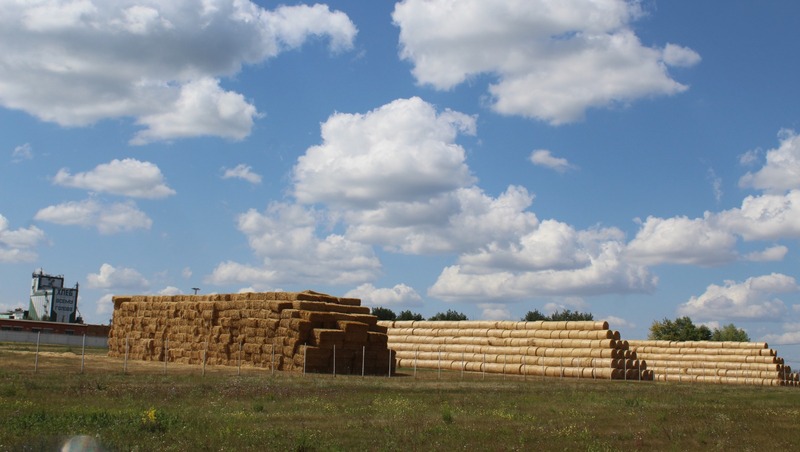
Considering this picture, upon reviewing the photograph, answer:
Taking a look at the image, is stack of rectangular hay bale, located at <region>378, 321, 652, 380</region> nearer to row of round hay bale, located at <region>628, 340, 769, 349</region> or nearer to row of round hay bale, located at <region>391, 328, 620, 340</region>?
row of round hay bale, located at <region>391, 328, 620, 340</region>

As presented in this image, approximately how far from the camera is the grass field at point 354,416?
1561cm

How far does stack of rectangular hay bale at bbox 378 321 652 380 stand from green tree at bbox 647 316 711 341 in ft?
116

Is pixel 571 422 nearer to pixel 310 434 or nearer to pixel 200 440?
pixel 310 434

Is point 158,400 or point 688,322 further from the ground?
point 688,322

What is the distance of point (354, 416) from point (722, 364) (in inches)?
1424

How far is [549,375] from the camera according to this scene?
45.4m

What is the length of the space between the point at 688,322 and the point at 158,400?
71.3 m

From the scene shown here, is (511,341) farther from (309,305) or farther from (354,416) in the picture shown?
(354,416)

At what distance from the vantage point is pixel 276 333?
39906 mm

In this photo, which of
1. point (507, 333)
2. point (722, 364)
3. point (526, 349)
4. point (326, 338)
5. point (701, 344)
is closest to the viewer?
point (326, 338)

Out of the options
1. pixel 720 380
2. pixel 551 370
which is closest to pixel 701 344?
pixel 720 380

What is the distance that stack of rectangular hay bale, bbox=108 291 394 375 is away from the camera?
38.7m

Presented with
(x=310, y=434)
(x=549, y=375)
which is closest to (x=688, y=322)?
(x=549, y=375)

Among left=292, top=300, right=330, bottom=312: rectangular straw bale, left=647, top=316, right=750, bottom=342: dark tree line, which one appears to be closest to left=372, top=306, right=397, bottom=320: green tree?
left=647, top=316, right=750, bottom=342: dark tree line
